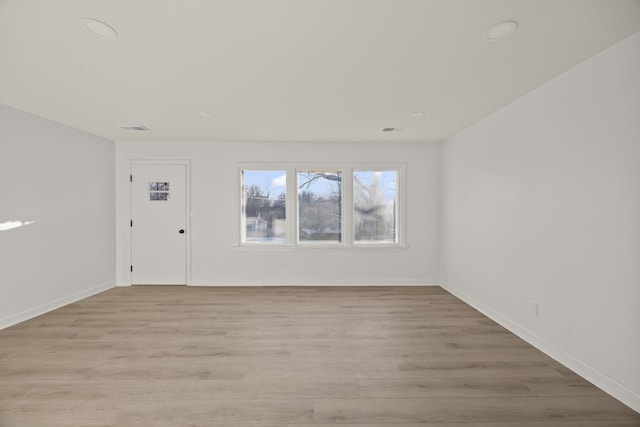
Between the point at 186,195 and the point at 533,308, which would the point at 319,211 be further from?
the point at 533,308

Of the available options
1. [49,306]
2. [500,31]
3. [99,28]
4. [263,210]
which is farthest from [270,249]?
[500,31]

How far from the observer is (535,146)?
9.47ft

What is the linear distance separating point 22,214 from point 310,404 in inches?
162

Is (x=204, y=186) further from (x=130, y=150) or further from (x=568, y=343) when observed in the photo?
(x=568, y=343)

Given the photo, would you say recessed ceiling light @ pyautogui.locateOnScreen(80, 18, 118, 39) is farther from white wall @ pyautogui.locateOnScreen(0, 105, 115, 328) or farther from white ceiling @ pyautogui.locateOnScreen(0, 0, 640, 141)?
white wall @ pyautogui.locateOnScreen(0, 105, 115, 328)

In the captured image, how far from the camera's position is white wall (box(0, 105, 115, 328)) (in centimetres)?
339

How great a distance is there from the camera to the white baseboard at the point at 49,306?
132 inches

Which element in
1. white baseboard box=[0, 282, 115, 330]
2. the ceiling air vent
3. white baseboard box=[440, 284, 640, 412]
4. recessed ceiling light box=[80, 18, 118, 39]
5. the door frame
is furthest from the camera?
the door frame

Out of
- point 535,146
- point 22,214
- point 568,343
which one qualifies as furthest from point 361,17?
point 22,214

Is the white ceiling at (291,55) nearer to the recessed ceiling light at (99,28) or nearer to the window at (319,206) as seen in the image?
the recessed ceiling light at (99,28)

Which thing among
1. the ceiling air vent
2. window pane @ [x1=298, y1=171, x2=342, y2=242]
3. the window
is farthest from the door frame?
window pane @ [x1=298, y1=171, x2=342, y2=242]

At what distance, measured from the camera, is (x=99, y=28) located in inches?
75.5

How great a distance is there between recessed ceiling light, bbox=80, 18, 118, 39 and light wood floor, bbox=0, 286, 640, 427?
257 cm

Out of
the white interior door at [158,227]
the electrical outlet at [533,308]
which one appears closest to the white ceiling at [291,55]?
the white interior door at [158,227]
